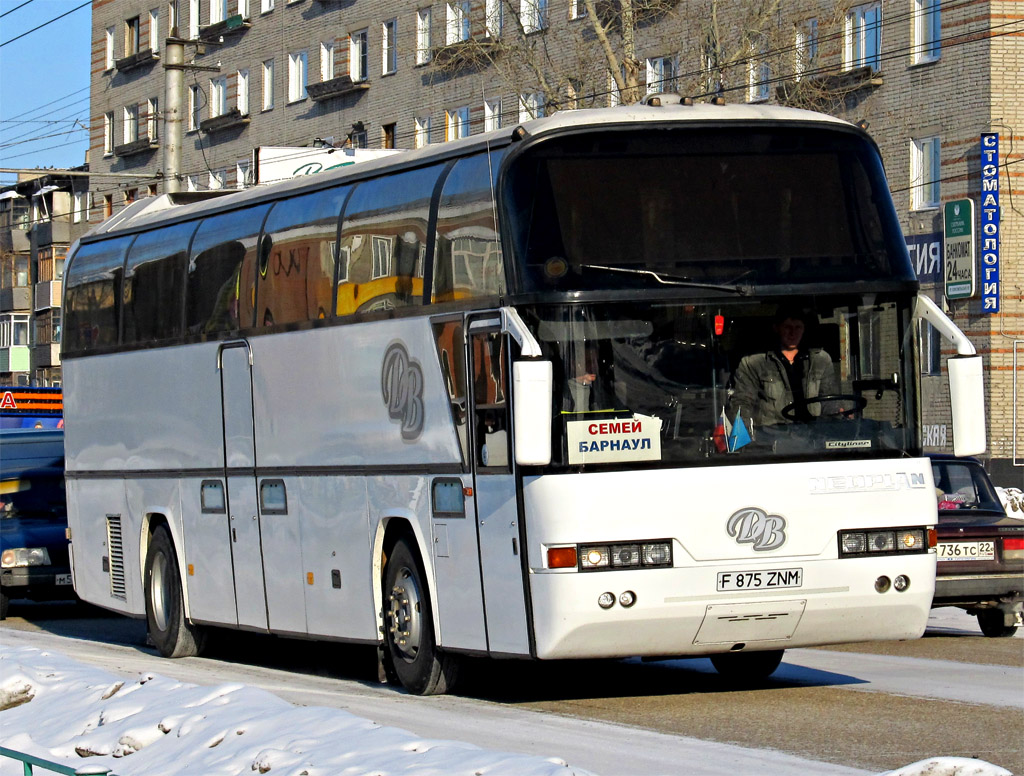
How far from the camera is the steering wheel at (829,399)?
1079 centimetres

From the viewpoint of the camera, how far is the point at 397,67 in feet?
177

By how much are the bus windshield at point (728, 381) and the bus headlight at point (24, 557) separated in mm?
12003

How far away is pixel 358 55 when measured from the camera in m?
56.3

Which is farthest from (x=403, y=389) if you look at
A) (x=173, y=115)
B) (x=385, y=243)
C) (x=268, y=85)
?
(x=268, y=85)

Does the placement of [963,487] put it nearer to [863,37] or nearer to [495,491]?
[495,491]

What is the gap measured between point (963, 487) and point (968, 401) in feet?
19.8

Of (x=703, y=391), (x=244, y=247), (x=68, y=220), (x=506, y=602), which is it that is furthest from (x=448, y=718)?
(x=68, y=220)

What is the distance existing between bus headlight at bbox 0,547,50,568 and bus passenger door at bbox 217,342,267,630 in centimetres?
666

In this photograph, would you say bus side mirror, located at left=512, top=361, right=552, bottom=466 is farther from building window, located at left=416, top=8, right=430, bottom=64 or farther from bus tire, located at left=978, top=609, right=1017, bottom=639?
building window, located at left=416, top=8, right=430, bottom=64

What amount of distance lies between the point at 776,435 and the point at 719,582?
→ 0.90 meters

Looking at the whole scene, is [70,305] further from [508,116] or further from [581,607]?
[508,116]

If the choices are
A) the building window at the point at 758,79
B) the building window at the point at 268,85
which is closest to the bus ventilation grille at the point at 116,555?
the building window at the point at 758,79

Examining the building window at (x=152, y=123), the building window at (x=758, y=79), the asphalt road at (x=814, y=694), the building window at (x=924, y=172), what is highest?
the building window at (x=152, y=123)

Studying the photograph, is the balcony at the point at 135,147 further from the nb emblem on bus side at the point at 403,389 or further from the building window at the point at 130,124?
the nb emblem on bus side at the point at 403,389
